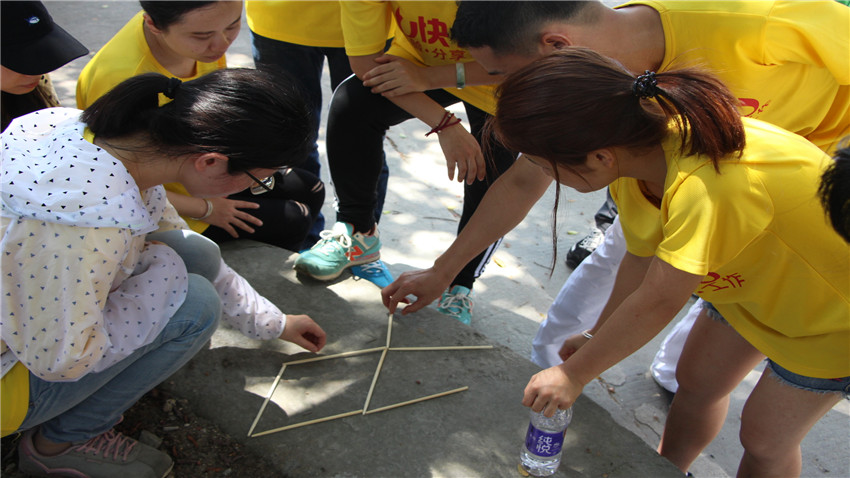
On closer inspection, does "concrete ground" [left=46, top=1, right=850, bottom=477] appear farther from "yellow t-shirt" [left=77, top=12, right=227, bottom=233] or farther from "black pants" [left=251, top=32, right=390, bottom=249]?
"yellow t-shirt" [left=77, top=12, right=227, bottom=233]

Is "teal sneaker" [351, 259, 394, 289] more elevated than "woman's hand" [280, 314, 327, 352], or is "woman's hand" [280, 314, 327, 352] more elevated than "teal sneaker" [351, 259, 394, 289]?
"woman's hand" [280, 314, 327, 352]

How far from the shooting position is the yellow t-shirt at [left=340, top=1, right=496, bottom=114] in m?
2.40

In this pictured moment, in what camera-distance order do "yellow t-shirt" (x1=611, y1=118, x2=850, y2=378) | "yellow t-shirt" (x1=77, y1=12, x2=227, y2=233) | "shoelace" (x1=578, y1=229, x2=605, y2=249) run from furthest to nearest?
"shoelace" (x1=578, y1=229, x2=605, y2=249), "yellow t-shirt" (x1=77, y1=12, x2=227, y2=233), "yellow t-shirt" (x1=611, y1=118, x2=850, y2=378)

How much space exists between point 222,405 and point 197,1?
1.39 meters

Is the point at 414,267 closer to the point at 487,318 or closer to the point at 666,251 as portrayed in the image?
the point at 487,318

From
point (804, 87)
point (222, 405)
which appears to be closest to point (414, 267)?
point (222, 405)

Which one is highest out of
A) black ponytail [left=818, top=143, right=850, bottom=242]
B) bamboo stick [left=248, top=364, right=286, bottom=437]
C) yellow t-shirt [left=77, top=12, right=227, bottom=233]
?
black ponytail [left=818, top=143, right=850, bottom=242]

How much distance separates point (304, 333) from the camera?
7.64ft

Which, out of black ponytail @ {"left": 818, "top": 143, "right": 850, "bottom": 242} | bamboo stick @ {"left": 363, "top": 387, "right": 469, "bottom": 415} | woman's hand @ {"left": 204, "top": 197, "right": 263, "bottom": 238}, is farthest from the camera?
woman's hand @ {"left": 204, "top": 197, "right": 263, "bottom": 238}

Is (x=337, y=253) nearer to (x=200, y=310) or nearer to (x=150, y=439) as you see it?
(x=200, y=310)

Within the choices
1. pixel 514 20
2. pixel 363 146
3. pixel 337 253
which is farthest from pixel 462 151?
pixel 337 253

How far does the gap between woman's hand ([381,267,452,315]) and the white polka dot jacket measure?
899 mm

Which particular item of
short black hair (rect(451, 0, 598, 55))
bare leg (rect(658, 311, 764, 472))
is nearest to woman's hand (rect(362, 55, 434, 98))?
short black hair (rect(451, 0, 598, 55))

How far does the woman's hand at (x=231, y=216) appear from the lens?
8.95 feet
